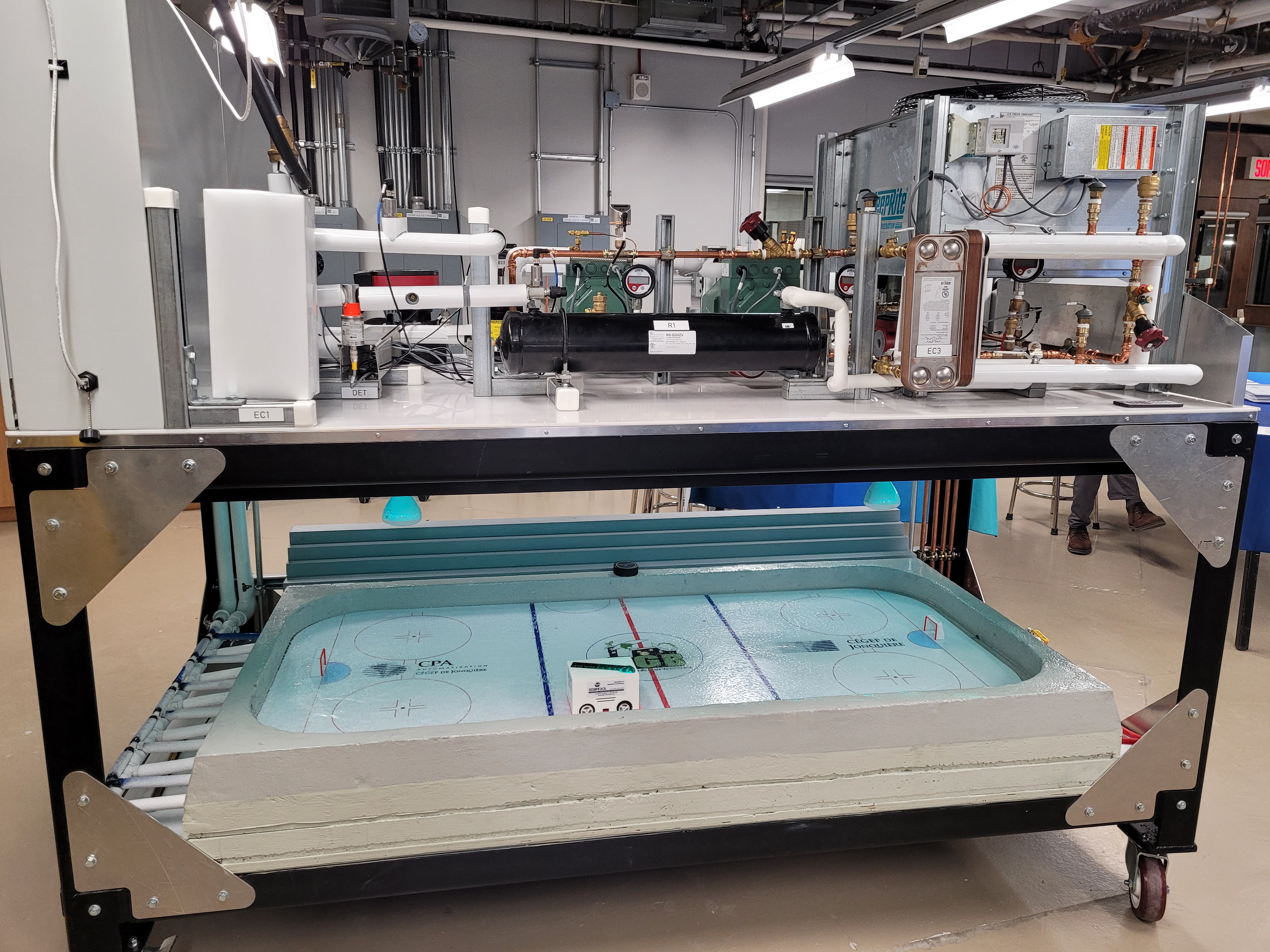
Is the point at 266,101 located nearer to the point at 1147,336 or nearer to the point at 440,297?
the point at 440,297

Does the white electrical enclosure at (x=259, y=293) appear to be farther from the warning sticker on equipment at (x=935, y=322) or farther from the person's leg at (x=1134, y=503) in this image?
the person's leg at (x=1134, y=503)

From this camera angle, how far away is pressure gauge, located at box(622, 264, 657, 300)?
188 centimetres

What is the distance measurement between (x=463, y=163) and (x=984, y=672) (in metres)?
5.52

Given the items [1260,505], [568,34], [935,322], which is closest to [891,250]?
[935,322]

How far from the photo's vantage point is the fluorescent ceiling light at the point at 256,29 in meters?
1.41

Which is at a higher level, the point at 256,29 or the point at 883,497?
the point at 256,29

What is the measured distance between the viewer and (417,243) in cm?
158

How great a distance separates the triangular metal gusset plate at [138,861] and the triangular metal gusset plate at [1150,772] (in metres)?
1.54

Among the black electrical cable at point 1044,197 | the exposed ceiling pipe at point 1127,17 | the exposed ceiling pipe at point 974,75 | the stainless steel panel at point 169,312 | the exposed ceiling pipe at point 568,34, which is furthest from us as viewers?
the exposed ceiling pipe at point 974,75

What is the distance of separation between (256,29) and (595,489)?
1.00 metres

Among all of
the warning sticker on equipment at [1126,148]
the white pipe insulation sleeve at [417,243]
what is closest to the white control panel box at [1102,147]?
the warning sticker on equipment at [1126,148]

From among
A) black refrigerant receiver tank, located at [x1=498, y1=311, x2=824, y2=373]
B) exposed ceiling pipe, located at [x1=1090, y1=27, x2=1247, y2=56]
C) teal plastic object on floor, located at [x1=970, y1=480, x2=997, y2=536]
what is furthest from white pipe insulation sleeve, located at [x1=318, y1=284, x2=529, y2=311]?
exposed ceiling pipe, located at [x1=1090, y1=27, x2=1247, y2=56]

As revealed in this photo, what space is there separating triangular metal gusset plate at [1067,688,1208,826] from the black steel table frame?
23 millimetres

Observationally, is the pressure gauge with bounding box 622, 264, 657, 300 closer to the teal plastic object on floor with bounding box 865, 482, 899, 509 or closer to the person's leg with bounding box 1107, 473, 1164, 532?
the teal plastic object on floor with bounding box 865, 482, 899, 509
